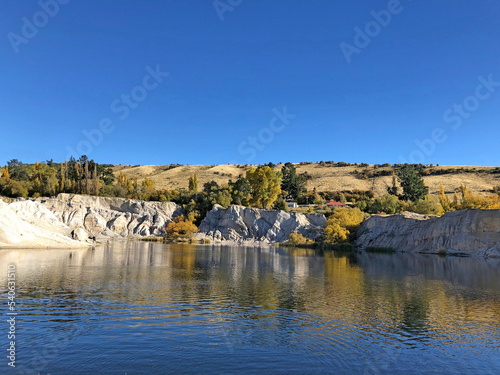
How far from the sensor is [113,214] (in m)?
87.4

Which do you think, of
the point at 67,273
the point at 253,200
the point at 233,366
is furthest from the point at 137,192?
the point at 233,366

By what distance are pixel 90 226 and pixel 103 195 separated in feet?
40.7

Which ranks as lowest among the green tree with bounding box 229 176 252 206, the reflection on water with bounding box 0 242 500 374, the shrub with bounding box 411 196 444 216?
the reflection on water with bounding box 0 242 500 374

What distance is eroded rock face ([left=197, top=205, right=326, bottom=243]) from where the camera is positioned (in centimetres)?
8296

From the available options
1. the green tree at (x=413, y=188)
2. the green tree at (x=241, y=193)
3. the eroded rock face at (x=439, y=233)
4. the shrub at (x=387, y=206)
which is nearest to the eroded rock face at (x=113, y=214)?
the green tree at (x=241, y=193)

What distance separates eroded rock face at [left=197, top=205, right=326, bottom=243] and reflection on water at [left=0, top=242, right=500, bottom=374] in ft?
176

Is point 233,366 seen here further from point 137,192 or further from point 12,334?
point 137,192

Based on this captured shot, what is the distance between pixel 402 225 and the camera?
2672 inches

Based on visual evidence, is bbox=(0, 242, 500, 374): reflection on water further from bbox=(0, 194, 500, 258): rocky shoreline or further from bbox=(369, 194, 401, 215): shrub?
bbox=(369, 194, 401, 215): shrub

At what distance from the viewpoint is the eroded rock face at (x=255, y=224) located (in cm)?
8296

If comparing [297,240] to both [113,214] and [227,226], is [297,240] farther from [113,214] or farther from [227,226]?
[113,214]

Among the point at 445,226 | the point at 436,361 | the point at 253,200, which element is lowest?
the point at 436,361

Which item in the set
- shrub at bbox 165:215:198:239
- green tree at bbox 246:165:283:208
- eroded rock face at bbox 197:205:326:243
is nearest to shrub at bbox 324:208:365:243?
eroded rock face at bbox 197:205:326:243

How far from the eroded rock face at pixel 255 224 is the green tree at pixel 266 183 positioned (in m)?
6.14
